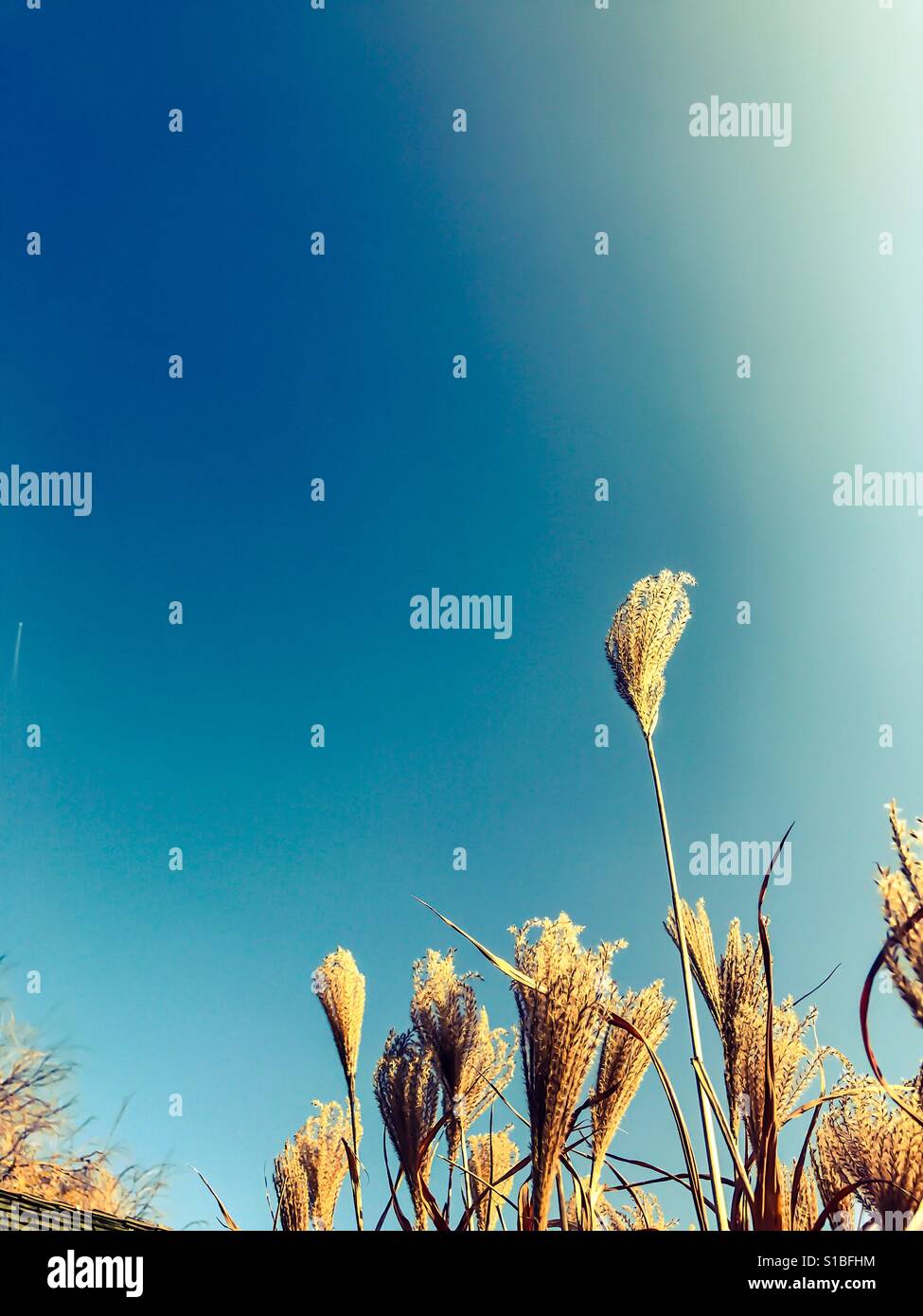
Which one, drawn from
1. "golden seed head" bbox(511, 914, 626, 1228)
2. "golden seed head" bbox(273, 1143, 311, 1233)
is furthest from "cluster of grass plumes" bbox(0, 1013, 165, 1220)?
"golden seed head" bbox(511, 914, 626, 1228)

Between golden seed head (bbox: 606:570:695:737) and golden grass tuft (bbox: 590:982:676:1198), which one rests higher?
golden seed head (bbox: 606:570:695:737)

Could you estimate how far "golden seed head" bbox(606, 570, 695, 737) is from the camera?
2.47 metres

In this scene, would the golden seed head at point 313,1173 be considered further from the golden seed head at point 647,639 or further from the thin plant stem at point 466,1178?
the golden seed head at point 647,639

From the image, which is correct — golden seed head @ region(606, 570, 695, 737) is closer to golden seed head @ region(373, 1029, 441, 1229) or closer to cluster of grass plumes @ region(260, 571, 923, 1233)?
cluster of grass plumes @ region(260, 571, 923, 1233)

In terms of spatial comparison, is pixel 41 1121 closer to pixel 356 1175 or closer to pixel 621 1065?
pixel 356 1175

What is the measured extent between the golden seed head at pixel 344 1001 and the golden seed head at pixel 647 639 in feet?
4.63

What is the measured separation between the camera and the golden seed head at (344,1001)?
2.73 metres

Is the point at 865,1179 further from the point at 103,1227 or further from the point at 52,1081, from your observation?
the point at 52,1081

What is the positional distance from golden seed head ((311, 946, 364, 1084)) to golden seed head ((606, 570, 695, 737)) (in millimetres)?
1411

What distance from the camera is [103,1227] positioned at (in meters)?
1.72

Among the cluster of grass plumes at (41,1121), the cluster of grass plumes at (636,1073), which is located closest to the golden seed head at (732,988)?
the cluster of grass plumes at (636,1073)

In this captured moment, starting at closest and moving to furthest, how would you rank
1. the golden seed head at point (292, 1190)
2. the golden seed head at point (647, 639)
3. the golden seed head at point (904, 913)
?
the golden seed head at point (904, 913) < the golden seed head at point (647, 639) < the golden seed head at point (292, 1190)

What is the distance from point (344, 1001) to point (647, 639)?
1.63m

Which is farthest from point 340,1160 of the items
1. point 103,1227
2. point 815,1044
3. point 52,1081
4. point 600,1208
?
point 52,1081
